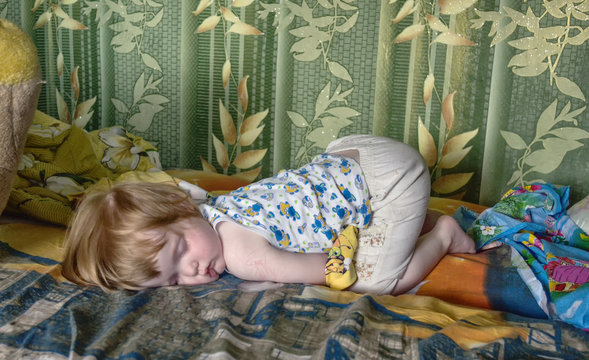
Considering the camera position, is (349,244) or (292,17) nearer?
(349,244)

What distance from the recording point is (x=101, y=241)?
1.16m

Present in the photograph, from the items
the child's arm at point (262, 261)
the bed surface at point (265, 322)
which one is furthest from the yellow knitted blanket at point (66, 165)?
the child's arm at point (262, 261)

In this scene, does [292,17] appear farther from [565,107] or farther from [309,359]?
[309,359]

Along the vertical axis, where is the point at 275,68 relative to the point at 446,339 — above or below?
above

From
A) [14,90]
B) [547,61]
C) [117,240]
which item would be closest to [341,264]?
[117,240]

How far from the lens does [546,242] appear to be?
1.30m

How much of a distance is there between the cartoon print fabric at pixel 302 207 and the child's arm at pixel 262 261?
26 mm

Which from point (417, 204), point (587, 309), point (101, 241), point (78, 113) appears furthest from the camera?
point (78, 113)

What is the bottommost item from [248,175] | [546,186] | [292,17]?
[248,175]

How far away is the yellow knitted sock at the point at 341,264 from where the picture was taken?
3.95 ft

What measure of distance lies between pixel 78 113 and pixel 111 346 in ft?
5.03

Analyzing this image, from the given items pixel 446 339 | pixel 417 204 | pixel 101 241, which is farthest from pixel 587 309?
pixel 101 241

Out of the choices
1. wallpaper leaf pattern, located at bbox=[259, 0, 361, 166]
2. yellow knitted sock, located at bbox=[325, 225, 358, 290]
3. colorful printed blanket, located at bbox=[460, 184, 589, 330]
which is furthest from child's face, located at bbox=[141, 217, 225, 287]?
wallpaper leaf pattern, located at bbox=[259, 0, 361, 166]

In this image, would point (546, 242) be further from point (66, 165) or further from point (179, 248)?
point (66, 165)
